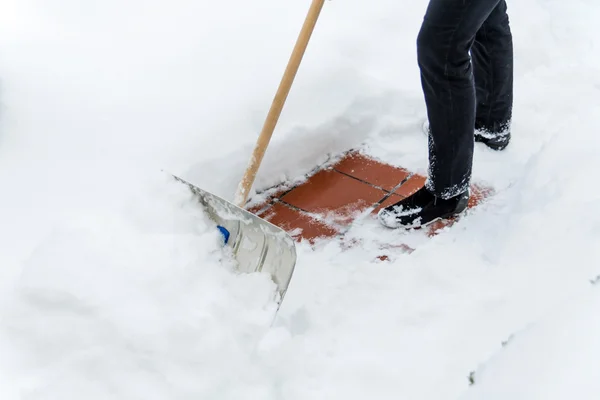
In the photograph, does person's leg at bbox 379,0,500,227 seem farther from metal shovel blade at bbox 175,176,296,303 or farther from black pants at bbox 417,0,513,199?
metal shovel blade at bbox 175,176,296,303

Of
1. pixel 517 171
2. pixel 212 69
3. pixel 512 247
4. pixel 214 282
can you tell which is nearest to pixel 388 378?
pixel 214 282

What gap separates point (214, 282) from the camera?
1514 mm

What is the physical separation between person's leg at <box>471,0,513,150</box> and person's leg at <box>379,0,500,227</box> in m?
0.52

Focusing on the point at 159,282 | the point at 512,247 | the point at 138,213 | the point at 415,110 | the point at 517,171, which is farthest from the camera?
the point at 415,110

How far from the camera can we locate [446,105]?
6.10ft

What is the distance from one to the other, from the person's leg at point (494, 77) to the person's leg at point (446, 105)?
0.52m

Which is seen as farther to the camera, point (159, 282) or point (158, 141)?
point (158, 141)

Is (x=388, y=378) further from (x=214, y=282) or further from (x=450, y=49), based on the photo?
(x=450, y=49)

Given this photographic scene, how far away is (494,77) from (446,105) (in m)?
0.63

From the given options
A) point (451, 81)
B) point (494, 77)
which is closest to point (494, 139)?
point (494, 77)

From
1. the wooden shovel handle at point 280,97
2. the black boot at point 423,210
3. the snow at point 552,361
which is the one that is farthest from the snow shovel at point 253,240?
the black boot at point 423,210

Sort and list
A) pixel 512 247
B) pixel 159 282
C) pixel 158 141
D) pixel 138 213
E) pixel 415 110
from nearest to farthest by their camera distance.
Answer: pixel 159 282, pixel 138 213, pixel 512 247, pixel 158 141, pixel 415 110

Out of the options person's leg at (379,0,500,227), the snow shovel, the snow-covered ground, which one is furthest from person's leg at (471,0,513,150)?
the snow shovel

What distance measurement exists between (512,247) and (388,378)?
2.11ft
